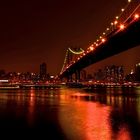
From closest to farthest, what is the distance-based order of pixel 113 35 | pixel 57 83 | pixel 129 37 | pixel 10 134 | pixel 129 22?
pixel 10 134, pixel 129 22, pixel 129 37, pixel 113 35, pixel 57 83

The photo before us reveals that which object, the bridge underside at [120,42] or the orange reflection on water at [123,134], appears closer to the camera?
the orange reflection on water at [123,134]

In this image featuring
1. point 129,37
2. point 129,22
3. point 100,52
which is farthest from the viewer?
point 100,52

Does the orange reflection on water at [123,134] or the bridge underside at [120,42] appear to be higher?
the bridge underside at [120,42]

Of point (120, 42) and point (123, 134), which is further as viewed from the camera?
point (120, 42)

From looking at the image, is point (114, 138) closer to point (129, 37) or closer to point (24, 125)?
point (24, 125)

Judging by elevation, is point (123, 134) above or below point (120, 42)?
below

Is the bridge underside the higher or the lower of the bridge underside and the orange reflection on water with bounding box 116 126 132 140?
the higher

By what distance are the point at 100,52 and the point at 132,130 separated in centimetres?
3526

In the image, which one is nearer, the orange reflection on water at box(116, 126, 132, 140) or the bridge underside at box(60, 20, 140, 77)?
the orange reflection on water at box(116, 126, 132, 140)

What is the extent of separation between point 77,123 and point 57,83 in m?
123

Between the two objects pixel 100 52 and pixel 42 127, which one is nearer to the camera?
pixel 42 127

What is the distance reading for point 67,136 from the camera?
14117mm

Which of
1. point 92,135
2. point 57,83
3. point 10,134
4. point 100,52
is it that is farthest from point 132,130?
point 57,83

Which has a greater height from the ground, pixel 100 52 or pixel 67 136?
pixel 100 52
